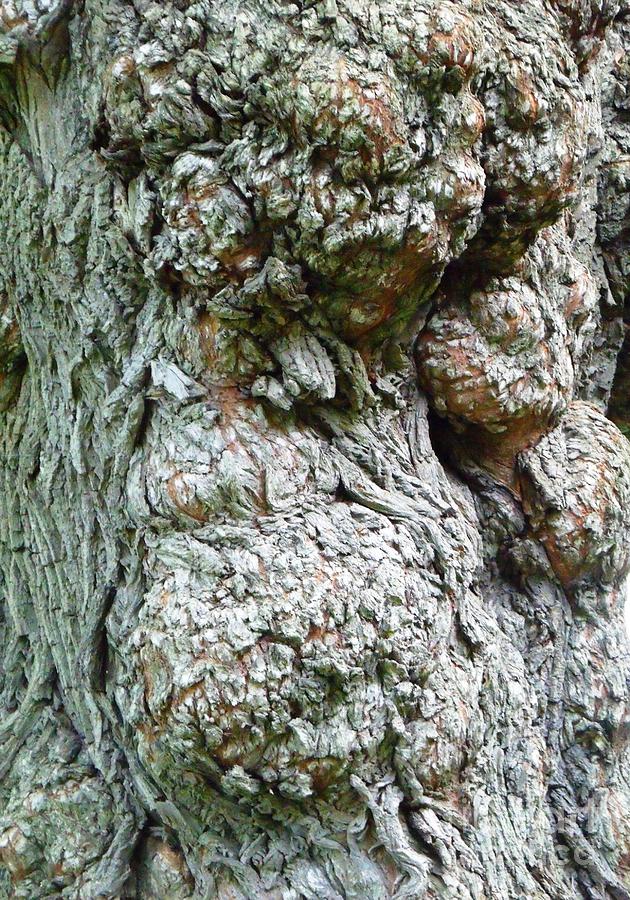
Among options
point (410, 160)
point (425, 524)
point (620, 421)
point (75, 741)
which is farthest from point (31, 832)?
point (620, 421)

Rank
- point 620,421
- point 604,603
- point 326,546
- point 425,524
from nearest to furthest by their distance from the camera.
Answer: point 326,546 < point 425,524 < point 604,603 < point 620,421

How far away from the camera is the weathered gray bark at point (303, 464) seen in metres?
1.33

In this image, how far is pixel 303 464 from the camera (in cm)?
145

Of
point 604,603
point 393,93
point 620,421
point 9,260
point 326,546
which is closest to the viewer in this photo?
point 393,93

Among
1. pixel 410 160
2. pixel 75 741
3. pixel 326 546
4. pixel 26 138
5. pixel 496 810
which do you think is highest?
pixel 410 160

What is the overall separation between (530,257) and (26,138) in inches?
33.1

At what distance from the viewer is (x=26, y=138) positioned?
1608 mm

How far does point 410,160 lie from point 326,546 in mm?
531

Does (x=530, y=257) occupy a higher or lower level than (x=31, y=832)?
higher

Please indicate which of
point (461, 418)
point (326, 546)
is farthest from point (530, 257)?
point (326, 546)

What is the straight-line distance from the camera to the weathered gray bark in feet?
4.38

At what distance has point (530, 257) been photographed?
5.49 feet

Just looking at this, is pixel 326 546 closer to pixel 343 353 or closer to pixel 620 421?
pixel 343 353

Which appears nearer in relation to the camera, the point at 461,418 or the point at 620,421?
the point at 461,418
